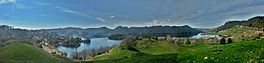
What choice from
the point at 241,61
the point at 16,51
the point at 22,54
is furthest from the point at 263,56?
the point at 16,51

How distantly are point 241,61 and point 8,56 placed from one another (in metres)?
124

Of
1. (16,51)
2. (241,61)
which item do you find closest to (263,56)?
(241,61)

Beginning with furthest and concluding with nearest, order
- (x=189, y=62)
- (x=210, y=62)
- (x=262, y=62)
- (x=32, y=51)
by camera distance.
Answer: (x=32, y=51), (x=189, y=62), (x=210, y=62), (x=262, y=62)

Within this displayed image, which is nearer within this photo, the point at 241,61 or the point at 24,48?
the point at 241,61

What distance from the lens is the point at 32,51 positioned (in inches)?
5556

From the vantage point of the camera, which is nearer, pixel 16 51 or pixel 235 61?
pixel 235 61

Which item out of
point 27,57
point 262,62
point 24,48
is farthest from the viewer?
point 24,48

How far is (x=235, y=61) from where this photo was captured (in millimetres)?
18516

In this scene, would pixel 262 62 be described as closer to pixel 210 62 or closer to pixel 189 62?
pixel 210 62

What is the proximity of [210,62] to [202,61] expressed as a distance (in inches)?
41.0

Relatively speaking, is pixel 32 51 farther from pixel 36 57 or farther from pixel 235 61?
pixel 235 61

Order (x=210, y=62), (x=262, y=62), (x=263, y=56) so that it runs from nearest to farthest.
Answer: (x=262, y=62)
(x=263, y=56)
(x=210, y=62)

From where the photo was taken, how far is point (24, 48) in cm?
15075

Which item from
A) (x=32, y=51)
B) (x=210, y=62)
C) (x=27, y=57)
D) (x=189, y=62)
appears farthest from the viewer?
(x=32, y=51)
